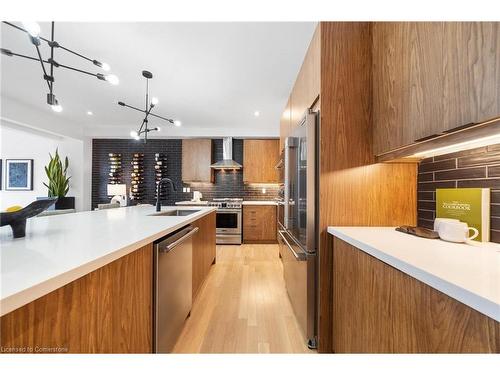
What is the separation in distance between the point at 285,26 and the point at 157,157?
4418mm

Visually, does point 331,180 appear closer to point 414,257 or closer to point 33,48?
point 414,257

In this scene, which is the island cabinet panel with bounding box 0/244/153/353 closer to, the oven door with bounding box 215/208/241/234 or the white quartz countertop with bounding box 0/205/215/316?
the white quartz countertop with bounding box 0/205/215/316

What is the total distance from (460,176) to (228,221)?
13.1 ft

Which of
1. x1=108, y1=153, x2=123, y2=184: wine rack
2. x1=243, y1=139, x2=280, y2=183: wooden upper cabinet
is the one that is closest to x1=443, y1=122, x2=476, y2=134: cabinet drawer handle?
x1=243, y1=139, x2=280, y2=183: wooden upper cabinet

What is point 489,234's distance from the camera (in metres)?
0.98

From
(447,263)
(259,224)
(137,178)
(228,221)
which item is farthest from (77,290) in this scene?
(137,178)

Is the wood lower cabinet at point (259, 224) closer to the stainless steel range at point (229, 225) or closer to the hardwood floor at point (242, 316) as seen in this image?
the stainless steel range at point (229, 225)

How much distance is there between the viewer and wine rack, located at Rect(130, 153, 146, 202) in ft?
17.7

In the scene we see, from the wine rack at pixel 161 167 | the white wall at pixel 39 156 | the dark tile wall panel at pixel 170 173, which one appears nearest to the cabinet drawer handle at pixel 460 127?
the dark tile wall panel at pixel 170 173

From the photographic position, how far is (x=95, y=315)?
29.5 inches
